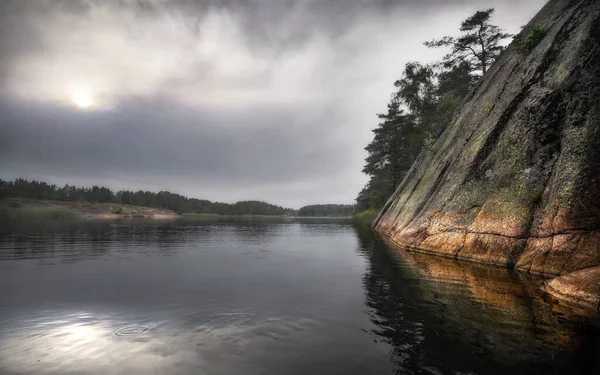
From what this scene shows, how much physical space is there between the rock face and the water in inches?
77.2

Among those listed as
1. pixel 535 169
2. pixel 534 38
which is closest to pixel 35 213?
pixel 535 169

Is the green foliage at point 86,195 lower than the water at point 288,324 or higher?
higher

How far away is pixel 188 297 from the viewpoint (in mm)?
9445

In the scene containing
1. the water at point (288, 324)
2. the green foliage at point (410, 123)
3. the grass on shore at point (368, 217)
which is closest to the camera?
the water at point (288, 324)

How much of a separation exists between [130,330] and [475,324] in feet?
25.8

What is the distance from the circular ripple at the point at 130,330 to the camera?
643 centimetres

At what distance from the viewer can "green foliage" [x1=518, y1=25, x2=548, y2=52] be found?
18.5 metres

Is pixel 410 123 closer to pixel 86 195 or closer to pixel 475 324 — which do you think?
pixel 475 324

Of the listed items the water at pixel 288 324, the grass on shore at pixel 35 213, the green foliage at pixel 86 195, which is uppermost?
the green foliage at pixel 86 195

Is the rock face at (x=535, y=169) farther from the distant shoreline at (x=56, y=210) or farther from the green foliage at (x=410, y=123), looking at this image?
the distant shoreline at (x=56, y=210)

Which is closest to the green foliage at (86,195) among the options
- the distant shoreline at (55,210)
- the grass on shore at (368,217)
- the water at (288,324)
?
the distant shoreline at (55,210)

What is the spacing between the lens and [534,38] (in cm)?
1897

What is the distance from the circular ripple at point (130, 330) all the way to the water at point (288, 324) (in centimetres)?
4

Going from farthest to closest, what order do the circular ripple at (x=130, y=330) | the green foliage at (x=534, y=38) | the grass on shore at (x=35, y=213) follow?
the grass on shore at (x=35, y=213) → the green foliage at (x=534, y=38) → the circular ripple at (x=130, y=330)
